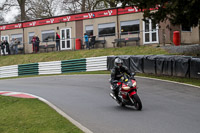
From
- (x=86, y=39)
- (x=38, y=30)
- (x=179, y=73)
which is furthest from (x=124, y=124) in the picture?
(x=38, y=30)

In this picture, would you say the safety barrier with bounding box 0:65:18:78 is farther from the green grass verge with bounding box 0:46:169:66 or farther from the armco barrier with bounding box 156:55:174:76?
the armco barrier with bounding box 156:55:174:76

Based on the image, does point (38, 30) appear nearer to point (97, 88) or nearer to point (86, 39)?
point (86, 39)

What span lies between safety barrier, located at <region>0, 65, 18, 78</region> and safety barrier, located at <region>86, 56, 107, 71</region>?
7.84 metres

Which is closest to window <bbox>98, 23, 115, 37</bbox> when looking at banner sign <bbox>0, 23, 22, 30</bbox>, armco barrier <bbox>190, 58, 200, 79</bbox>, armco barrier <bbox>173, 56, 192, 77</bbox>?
banner sign <bbox>0, 23, 22, 30</bbox>

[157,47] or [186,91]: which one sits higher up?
[157,47]

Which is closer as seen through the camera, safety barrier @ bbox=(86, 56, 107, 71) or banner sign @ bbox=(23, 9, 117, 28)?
safety barrier @ bbox=(86, 56, 107, 71)

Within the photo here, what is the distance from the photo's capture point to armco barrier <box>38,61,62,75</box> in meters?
26.7

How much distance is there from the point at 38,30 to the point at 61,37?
11.7 feet

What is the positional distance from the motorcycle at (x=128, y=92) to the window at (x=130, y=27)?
19245 millimetres

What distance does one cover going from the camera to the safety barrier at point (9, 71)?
94.9ft

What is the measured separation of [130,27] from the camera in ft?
98.8

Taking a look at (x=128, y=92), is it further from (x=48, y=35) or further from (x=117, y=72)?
(x=48, y=35)

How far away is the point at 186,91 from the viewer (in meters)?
13.6

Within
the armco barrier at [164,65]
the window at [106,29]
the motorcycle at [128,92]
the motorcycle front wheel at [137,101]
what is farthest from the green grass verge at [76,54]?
the motorcycle front wheel at [137,101]
